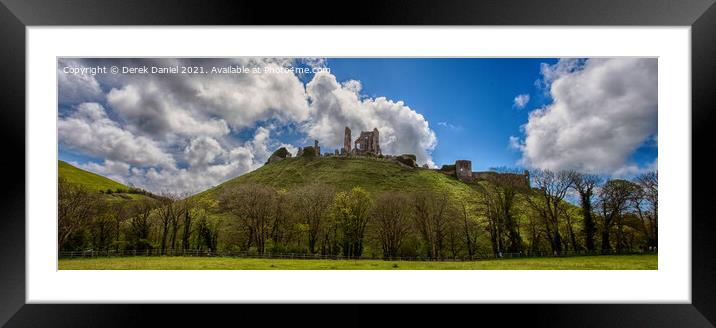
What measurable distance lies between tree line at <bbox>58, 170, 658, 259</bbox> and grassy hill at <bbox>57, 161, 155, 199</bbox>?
19 centimetres

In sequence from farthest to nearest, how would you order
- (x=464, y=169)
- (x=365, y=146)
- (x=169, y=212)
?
(x=365, y=146)
(x=464, y=169)
(x=169, y=212)

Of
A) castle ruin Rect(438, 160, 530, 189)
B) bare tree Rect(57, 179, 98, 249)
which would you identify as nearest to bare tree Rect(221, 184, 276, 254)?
bare tree Rect(57, 179, 98, 249)

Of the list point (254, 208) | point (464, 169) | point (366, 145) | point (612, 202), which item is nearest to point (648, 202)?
point (612, 202)

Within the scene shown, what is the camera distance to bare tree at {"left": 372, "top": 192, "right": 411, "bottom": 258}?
37.0 ft

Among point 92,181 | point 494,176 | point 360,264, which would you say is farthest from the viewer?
point 494,176

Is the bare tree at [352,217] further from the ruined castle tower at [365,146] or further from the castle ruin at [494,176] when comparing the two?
the castle ruin at [494,176]

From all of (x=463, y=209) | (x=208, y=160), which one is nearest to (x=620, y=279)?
(x=463, y=209)

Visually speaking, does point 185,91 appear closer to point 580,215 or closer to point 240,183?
point 240,183

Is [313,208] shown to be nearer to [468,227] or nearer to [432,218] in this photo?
[432,218]

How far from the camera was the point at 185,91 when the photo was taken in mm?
10836

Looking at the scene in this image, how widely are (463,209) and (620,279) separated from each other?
19.2ft
